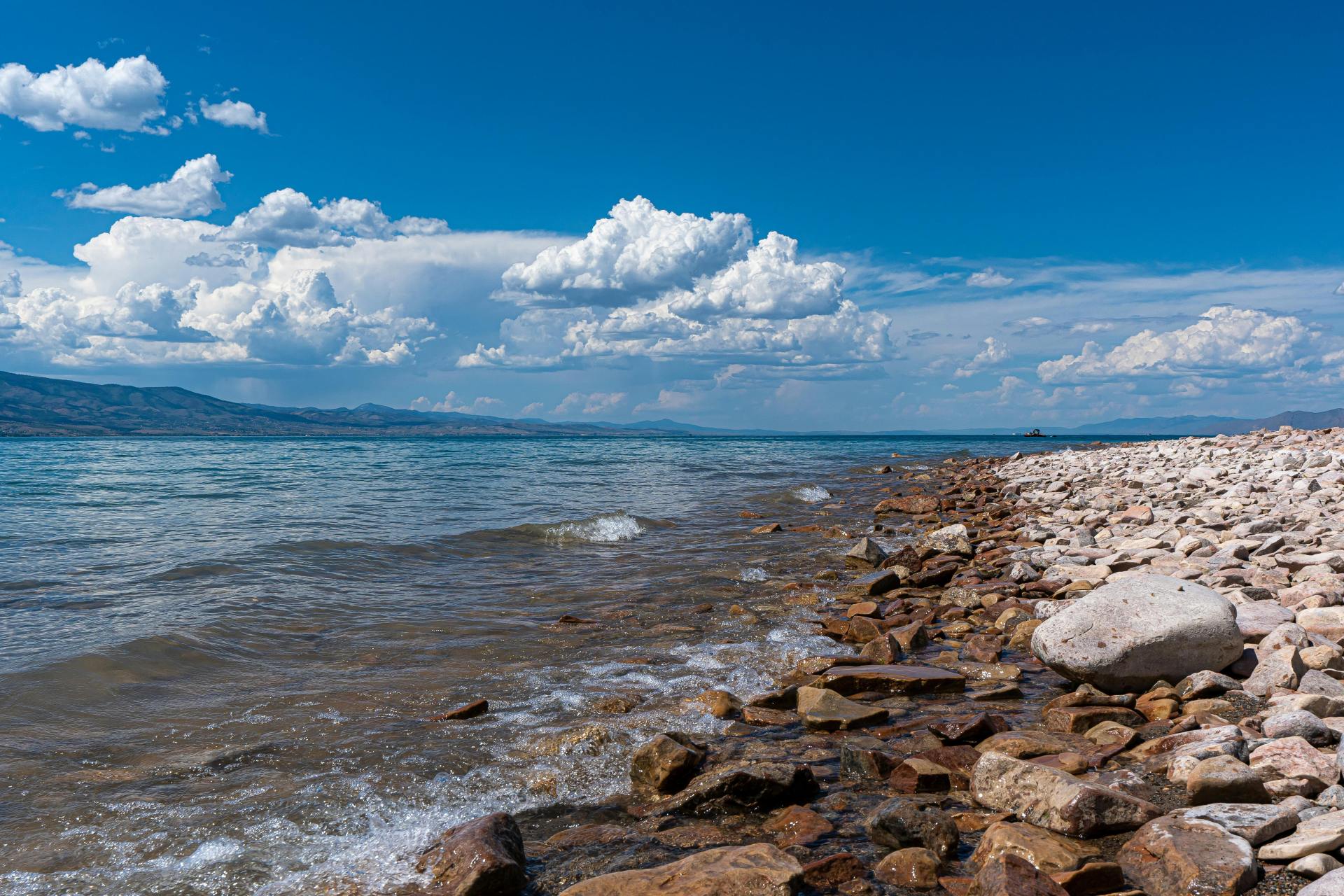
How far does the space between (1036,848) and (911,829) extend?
0.58 meters

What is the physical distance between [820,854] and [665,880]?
880 millimetres

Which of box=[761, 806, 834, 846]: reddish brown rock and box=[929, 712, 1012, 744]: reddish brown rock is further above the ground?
box=[929, 712, 1012, 744]: reddish brown rock

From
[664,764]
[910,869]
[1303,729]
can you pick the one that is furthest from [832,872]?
[1303,729]

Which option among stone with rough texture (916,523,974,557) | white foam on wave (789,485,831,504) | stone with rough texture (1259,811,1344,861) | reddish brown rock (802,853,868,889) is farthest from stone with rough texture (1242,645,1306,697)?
white foam on wave (789,485,831,504)

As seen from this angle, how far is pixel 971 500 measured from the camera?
71.7 feet

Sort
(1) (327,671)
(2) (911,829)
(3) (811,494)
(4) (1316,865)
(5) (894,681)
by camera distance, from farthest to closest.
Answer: (3) (811,494) < (1) (327,671) < (5) (894,681) < (2) (911,829) < (4) (1316,865)

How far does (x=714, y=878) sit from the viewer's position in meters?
3.38

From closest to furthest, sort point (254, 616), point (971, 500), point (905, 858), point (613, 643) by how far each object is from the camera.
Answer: point (905, 858)
point (613, 643)
point (254, 616)
point (971, 500)

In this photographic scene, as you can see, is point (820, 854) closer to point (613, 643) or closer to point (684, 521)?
point (613, 643)

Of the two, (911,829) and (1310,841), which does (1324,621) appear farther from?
(911,829)

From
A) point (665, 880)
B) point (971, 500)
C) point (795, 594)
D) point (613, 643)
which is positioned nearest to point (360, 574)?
point (613, 643)

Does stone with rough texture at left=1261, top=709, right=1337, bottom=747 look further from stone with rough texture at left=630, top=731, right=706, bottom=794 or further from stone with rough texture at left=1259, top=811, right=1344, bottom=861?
stone with rough texture at left=630, top=731, right=706, bottom=794

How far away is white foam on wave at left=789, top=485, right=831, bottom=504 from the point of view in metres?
25.3

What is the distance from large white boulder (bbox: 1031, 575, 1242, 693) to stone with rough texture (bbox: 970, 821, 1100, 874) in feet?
8.37
